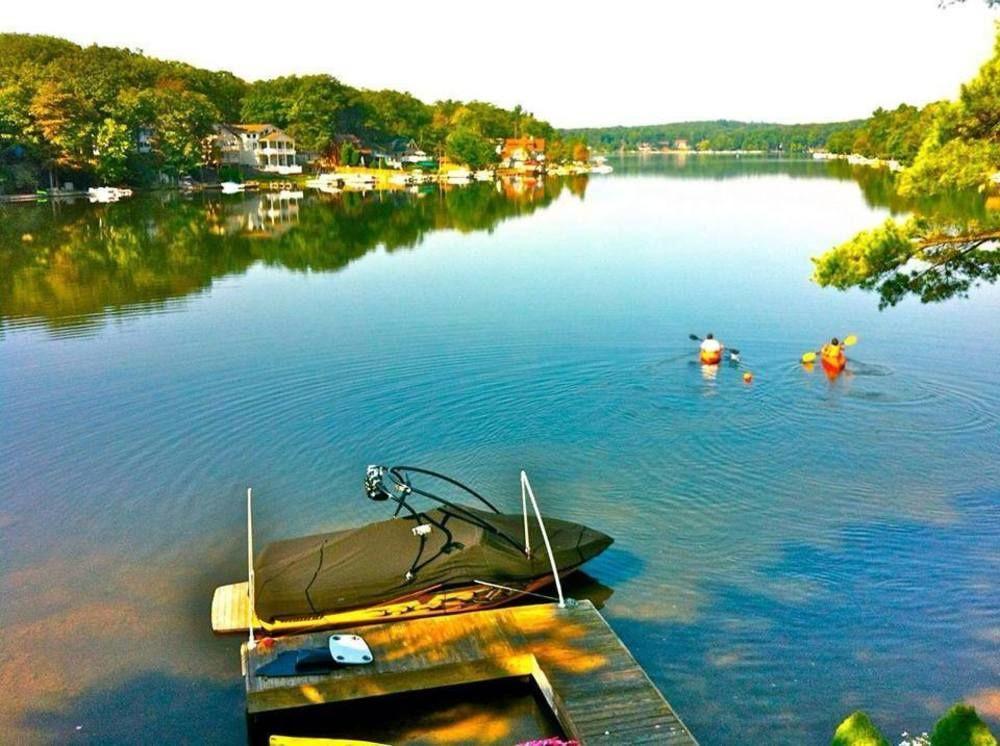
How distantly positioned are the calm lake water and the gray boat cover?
60.0 inches

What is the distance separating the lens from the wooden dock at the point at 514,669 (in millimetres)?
13156

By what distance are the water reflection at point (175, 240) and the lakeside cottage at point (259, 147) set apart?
33668 millimetres

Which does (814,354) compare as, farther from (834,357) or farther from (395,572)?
(395,572)

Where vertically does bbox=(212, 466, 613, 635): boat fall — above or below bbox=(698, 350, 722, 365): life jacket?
below

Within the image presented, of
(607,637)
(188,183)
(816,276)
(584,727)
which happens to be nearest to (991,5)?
(816,276)

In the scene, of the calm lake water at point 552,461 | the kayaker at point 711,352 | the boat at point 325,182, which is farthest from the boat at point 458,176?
the kayaker at point 711,352

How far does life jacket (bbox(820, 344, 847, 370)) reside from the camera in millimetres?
32406

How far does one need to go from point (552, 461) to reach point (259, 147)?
145745 mm

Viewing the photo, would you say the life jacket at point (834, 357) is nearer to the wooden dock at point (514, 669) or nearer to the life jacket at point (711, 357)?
the life jacket at point (711, 357)

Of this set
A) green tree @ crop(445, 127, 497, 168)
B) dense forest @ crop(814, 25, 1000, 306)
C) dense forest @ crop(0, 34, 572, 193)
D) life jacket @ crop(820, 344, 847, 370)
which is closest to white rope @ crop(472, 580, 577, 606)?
dense forest @ crop(814, 25, 1000, 306)

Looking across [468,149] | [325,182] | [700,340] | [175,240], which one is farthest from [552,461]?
[468,149]

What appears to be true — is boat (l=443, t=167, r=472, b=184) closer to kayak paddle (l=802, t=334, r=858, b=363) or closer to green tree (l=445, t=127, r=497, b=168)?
green tree (l=445, t=127, r=497, b=168)

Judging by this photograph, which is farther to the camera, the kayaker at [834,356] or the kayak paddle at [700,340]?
the kayak paddle at [700,340]

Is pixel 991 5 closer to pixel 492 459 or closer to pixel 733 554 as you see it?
pixel 733 554
